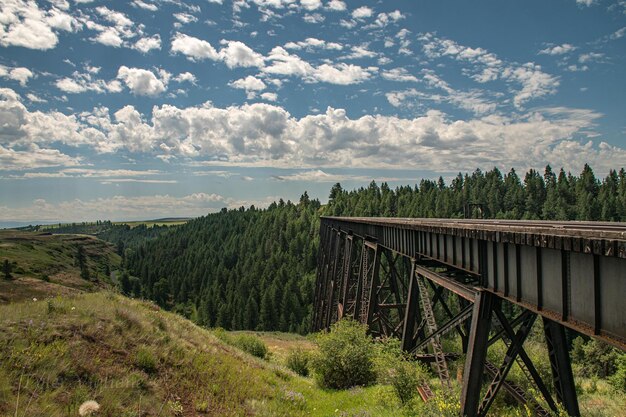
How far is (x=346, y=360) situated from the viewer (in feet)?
52.0

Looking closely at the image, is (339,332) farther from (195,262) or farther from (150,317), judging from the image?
(195,262)

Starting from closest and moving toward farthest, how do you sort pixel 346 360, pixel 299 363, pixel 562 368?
pixel 562 368 < pixel 346 360 < pixel 299 363

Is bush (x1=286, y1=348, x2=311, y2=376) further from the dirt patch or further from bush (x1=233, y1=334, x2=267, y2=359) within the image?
the dirt patch

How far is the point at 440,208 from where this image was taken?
112 m

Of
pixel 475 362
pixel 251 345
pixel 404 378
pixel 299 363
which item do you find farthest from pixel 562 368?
pixel 251 345

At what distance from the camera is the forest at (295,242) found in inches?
3664

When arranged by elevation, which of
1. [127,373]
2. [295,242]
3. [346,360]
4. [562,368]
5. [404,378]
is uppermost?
[562,368]

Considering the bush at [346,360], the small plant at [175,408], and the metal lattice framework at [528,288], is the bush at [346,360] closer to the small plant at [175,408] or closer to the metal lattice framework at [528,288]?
the metal lattice framework at [528,288]

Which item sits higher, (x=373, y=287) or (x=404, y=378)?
(x=373, y=287)

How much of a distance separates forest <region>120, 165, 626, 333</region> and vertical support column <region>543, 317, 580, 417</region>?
82.6 meters

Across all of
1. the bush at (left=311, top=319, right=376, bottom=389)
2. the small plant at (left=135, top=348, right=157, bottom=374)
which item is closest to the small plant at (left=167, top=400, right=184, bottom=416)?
the small plant at (left=135, top=348, right=157, bottom=374)

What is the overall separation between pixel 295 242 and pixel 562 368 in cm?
11006

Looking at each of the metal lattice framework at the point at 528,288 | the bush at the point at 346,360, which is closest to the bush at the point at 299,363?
the bush at the point at 346,360

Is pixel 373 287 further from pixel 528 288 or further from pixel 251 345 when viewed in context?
pixel 251 345
